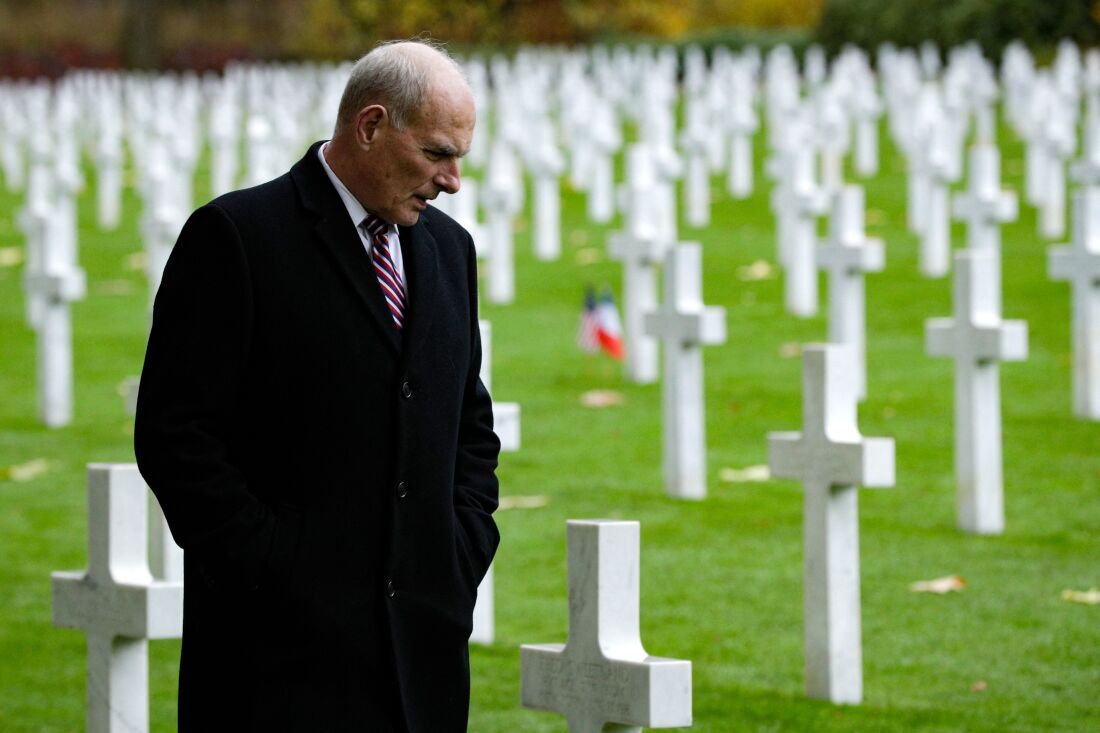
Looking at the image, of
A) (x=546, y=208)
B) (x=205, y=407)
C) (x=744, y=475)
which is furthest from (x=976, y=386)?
(x=546, y=208)

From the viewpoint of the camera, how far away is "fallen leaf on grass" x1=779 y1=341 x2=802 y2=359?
443 inches

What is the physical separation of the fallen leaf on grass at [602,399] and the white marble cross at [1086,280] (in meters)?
2.45

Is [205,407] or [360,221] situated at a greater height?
[360,221]

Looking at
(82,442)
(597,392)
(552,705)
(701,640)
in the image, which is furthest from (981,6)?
(552,705)

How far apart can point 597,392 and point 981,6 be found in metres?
19.5

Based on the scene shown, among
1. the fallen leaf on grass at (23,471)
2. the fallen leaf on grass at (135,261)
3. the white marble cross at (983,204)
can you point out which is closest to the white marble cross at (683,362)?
the fallen leaf on grass at (23,471)

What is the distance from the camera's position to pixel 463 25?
128ft

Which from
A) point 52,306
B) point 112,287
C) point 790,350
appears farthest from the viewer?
point 112,287

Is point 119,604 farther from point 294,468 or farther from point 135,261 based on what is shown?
point 135,261

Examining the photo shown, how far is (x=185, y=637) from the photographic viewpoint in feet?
10.6

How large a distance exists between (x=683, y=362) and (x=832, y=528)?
114 inches

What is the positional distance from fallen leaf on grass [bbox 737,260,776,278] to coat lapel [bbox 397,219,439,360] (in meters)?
10.8

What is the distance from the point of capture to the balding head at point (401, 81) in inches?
123

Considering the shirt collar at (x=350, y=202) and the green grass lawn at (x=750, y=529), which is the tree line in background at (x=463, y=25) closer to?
the green grass lawn at (x=750, y=529)
